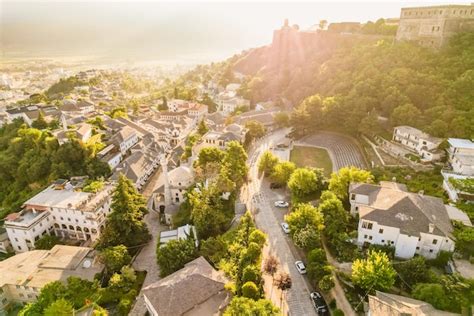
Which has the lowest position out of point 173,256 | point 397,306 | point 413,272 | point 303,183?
point 173,256

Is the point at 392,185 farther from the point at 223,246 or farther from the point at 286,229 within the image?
the point at 223,246

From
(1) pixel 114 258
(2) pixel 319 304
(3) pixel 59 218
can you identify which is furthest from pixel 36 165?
(2) pixel 319 304

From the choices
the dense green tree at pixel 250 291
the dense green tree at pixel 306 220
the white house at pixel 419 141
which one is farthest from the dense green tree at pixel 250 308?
the white house at pixel 419 141

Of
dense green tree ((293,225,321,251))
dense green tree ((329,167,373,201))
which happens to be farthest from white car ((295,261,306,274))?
dense green tree ((329,167,373,201))

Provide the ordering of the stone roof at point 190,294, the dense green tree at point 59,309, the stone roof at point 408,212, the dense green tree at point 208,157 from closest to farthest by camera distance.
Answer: the stone roof at point 190,294 → the dense green tree at point 59,309 → the stone roof at point 408,212 → the dense green tree at point 208,157

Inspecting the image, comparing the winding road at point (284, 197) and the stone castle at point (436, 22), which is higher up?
the stone castle at point (436, 22)

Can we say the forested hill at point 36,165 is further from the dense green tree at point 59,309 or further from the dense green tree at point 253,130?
the dense green tree at point 253,130

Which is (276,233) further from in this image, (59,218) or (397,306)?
(59,218)
